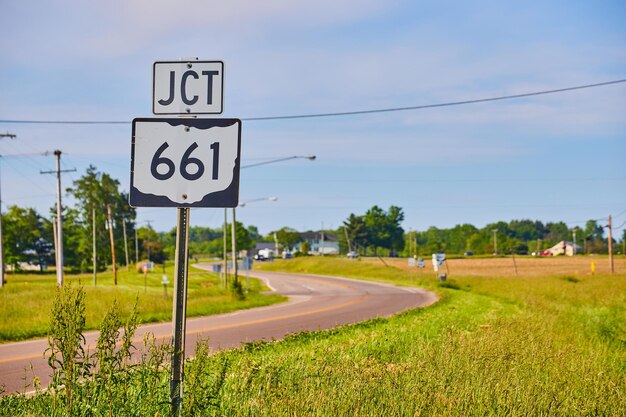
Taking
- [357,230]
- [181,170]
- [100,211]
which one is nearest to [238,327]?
[181,170]

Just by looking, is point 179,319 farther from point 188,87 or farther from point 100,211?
point 100,211

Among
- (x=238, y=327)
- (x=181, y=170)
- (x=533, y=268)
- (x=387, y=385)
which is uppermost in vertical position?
(x=181, y=170)

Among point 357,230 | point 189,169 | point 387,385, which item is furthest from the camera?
point 357,230

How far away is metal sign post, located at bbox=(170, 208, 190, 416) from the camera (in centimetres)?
545

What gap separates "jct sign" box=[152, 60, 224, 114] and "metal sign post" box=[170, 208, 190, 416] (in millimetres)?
784

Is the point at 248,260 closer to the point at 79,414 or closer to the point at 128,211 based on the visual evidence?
the point at 79,414

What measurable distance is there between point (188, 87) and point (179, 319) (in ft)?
5.77

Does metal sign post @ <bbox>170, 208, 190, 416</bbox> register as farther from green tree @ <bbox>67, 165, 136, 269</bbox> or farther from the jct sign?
green tree @ <bbox>67, 165, 136, 269</bbox>

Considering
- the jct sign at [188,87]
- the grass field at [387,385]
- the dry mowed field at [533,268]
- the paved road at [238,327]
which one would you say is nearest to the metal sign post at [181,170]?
the jct sign at [188,87]

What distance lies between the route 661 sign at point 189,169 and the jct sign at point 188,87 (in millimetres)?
230

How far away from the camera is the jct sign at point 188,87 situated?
5.64m

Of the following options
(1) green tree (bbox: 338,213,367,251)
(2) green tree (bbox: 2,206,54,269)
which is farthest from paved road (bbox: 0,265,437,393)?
(1) green tree (bbox: 338,213,367,251)

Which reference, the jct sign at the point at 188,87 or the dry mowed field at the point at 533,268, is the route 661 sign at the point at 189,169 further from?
the dry mowed field at the point at 533,268

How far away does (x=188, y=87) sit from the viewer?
18.6ft
